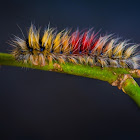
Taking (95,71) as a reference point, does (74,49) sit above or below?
above

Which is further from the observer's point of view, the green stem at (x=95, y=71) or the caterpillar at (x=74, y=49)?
the caterpillar at (x=74, y=49)

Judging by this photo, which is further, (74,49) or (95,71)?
(74,49)

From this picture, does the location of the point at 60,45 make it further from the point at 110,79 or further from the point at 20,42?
the point at 110,79

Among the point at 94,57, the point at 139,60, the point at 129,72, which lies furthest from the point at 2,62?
the point at 139,60

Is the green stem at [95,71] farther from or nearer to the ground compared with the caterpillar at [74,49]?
nearer to the ground

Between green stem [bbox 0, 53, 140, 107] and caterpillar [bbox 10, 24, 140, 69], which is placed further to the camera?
caterpillar [bbox 10, 24, 140, 69]
